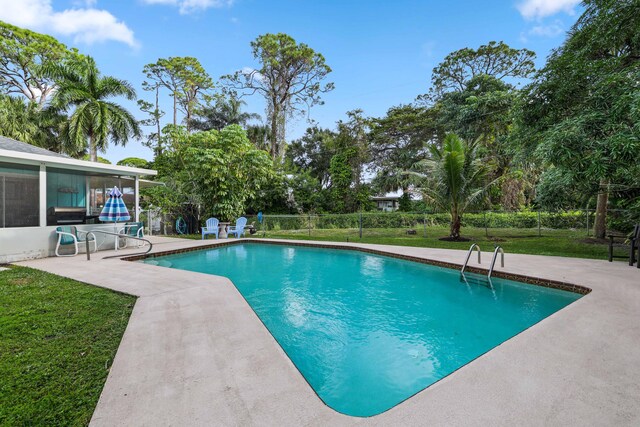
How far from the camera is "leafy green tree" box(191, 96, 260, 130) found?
2353cm

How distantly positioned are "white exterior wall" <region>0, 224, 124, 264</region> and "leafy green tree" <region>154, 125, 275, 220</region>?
555cm

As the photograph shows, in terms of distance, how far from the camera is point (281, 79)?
73.3 feet

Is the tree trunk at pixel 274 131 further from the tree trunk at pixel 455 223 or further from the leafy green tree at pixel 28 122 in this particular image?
the tree trunk at pixel 455 223

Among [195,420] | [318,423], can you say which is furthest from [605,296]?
[195,420]

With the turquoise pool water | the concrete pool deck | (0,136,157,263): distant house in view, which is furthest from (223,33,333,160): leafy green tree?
the concrete pool deck

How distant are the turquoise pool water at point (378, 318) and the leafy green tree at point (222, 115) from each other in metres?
17.8

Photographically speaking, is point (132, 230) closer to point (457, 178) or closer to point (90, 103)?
point (90, 103)

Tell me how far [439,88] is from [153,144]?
23.9 metres

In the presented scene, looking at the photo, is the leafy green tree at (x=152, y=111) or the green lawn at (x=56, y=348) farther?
the leafy green tree at (x=152, y=111)

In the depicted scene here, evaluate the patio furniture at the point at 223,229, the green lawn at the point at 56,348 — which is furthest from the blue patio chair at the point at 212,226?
the green lawn at the point at 56,348

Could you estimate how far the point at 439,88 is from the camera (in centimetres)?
2291

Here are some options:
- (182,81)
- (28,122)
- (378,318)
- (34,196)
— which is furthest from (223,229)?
(182,81)

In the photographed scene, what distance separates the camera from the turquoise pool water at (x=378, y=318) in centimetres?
298

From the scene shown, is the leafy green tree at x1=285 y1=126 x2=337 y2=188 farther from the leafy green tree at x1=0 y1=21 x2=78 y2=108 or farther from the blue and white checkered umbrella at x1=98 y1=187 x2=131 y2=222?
the blue and white checkered umbrella at x1=98 y1=187 x2=131 y2=222
